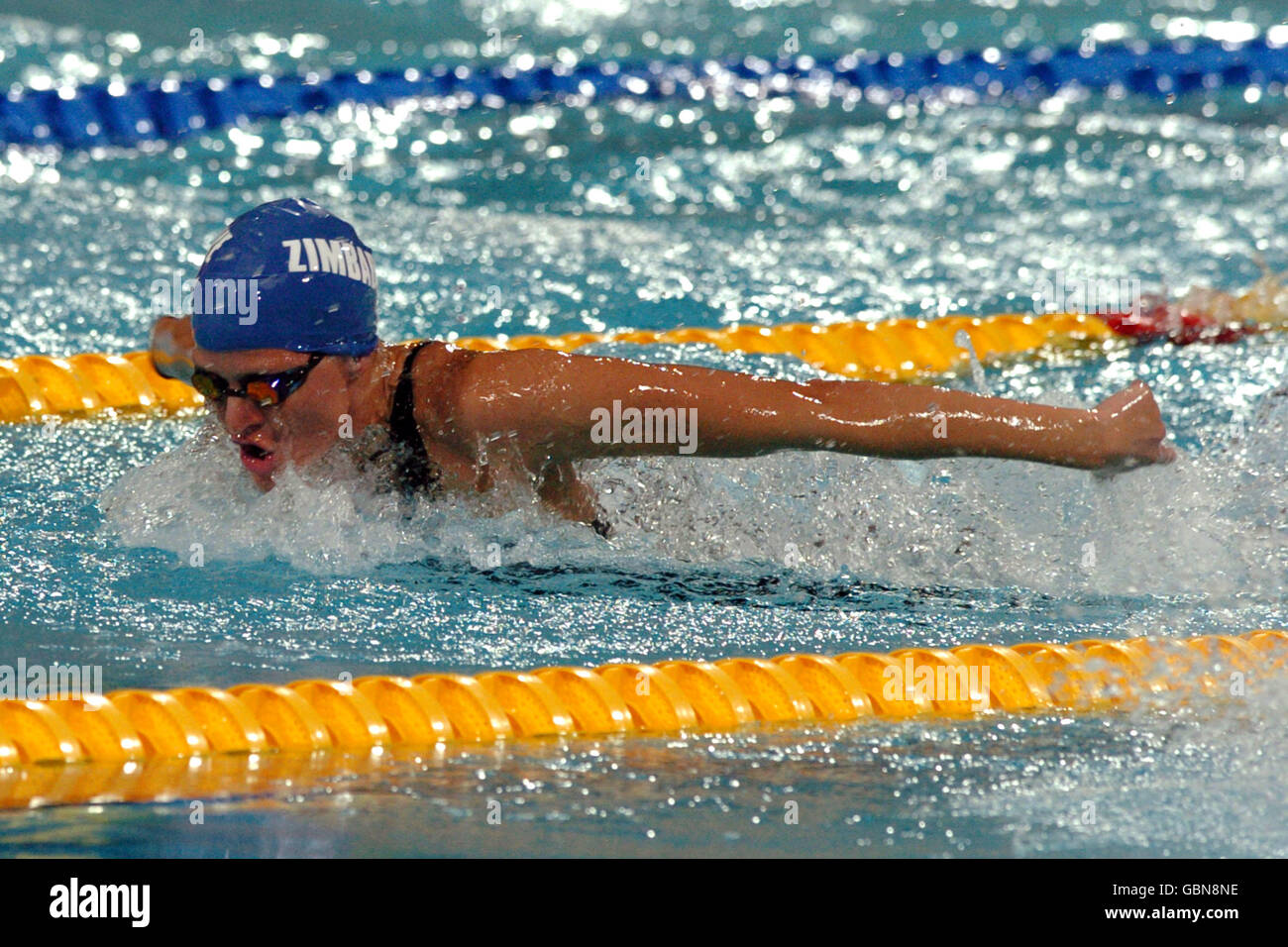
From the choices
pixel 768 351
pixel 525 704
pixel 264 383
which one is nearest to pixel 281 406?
pixel 264 383

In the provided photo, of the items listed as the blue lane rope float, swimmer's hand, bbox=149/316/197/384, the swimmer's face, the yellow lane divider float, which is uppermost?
the blue lane rope float

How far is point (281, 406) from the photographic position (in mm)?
2836

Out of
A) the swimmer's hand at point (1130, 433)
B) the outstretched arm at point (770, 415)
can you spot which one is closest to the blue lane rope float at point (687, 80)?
the outstretched arm at point (770, 415)

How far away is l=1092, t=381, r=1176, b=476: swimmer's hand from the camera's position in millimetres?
2781

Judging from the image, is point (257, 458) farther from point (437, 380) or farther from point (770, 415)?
point (770, 415)

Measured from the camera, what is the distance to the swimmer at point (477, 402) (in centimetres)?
271

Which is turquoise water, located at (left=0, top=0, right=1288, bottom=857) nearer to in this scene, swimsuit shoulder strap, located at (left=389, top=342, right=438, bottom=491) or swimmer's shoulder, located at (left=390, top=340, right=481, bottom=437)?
swimsuit shoulder strap, located at (left=389, top=342, right=438, bottom=491)

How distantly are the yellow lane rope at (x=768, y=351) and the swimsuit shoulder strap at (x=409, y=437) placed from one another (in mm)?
1310

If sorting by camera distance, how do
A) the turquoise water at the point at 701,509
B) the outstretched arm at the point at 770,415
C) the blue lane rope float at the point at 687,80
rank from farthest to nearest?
the blue lane rope float at the point at 687,80 → the outstretched arm at the point at 770,415 → the turquoise water at the point at 701,509

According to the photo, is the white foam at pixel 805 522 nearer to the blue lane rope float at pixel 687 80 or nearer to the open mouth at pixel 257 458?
the open mouth at pixel 257 458

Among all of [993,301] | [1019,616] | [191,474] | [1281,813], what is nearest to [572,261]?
[993,301]

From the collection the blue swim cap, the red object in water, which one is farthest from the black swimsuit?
the red object in water
